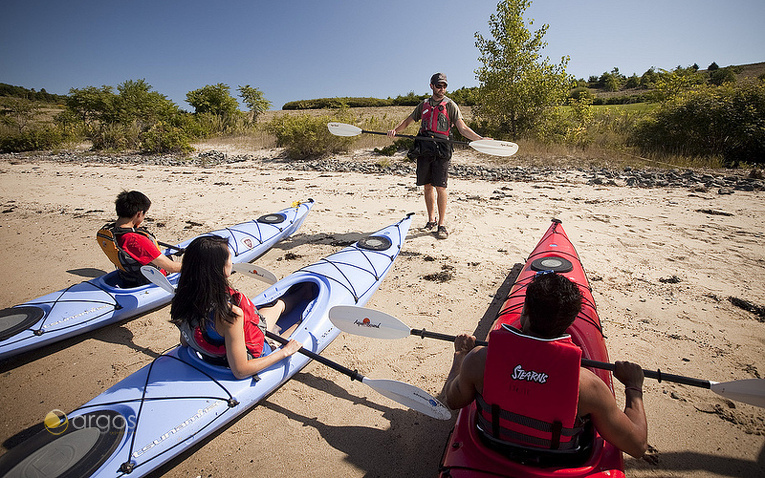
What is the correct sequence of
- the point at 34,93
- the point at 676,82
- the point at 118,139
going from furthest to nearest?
1. the point at 34,93
2. the point at 118,139
3. the point at 676,82

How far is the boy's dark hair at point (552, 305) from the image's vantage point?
1227 millimetres

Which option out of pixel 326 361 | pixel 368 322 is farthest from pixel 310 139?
pixel 326 361

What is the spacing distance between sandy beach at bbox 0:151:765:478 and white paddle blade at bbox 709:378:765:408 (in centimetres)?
37

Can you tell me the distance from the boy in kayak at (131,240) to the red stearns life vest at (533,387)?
2890 mm

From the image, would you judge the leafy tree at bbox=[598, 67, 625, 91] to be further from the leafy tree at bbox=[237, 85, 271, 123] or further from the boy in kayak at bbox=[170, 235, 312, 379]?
the boy in kayak at bbox=[170, 235, 312, 379]

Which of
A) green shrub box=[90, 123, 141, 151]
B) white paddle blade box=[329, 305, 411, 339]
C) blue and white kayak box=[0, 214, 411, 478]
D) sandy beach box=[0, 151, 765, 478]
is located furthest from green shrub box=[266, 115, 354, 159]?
white paddle blade box=[329, 305, 411, 339]

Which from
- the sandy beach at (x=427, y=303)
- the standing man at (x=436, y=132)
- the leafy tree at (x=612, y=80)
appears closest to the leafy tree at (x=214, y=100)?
the sandy beach at (x=427, y=303)

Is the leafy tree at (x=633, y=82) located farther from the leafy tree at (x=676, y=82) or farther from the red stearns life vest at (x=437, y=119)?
the red stearns life vest at (x=437, y=119)

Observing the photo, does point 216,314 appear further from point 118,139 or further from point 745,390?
point 118,139

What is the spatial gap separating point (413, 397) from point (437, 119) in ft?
10.9

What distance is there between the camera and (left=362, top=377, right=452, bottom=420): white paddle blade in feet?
6.59

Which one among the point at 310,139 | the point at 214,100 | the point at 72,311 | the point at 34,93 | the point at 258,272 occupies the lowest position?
the point at 72,311

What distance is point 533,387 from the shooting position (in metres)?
1.24

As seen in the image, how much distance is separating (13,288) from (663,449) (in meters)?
5.87
